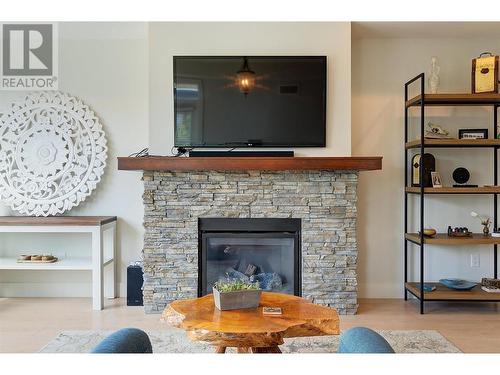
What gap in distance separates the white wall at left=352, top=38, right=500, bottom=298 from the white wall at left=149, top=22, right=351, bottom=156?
489mm

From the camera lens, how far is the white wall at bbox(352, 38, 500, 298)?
4.07 meters

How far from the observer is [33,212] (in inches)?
157

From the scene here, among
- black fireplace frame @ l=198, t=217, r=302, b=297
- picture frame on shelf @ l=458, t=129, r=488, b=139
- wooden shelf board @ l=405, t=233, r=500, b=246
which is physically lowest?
wooden shelf board @ l=405, t=233, r=500, b=246

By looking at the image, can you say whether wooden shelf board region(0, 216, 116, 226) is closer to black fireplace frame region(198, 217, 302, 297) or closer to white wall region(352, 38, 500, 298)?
black fireplace frame region(198, 217, 302, 297)

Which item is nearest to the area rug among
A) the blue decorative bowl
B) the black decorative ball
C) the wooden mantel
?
the blue decorative bowl

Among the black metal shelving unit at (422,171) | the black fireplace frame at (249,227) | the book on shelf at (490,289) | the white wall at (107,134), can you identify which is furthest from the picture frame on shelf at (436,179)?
the white wall at (107,134)

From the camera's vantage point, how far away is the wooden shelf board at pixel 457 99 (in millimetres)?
3618

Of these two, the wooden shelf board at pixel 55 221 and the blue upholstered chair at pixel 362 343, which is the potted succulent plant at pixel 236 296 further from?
the wooden shelf board at pixel 55 221

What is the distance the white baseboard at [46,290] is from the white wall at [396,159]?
2355 mm
